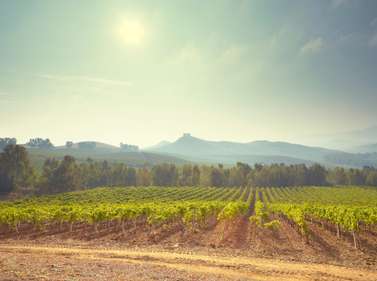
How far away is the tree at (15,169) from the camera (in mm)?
96250

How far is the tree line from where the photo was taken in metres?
101

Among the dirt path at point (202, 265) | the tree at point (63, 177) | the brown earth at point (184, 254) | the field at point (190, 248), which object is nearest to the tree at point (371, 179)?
the field at point (190, 248)

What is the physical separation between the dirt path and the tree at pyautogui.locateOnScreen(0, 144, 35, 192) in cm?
8922

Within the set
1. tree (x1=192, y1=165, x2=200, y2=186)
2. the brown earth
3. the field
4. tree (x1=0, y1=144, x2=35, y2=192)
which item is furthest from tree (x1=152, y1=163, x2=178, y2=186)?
the brown earth

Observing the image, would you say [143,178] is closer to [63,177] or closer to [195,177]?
[195,177]

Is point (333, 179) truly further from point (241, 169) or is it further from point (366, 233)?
point (366, 233)

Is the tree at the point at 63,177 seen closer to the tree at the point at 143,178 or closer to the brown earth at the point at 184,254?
the tree at the point at 143,178

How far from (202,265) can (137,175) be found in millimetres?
120120

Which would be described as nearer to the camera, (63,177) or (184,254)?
(184,254)

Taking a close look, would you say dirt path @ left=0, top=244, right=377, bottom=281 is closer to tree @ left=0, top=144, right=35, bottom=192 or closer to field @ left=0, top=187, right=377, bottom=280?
field @ left=0, top=187, right=377, bottom=280

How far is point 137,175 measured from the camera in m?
135

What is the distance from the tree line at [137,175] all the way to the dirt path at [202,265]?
89.4 meters

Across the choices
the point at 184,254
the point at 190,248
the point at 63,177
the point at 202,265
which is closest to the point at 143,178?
the point at 63,177

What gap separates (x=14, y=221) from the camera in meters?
33.7
